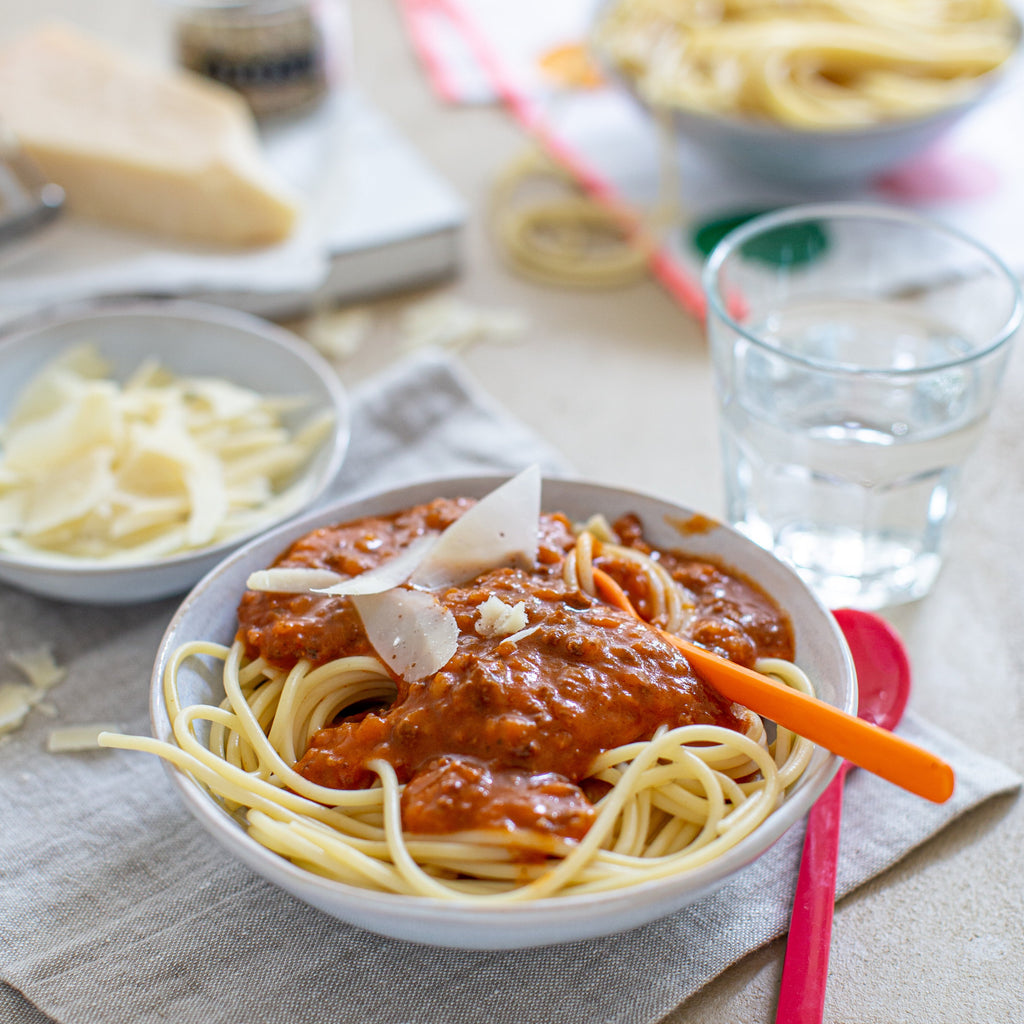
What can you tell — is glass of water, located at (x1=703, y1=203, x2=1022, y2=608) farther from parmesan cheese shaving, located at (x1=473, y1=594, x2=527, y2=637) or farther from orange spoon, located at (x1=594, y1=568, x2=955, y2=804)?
parmesan cheese shaving, located at (x1=473, y1=594, x2=527, y2=637)

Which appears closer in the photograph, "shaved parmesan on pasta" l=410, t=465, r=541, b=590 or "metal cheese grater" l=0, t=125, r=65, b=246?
"shaved parmesan on pasta" l=410, t=465, r=541, b=590

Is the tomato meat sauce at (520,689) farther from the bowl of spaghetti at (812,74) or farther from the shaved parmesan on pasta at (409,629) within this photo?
the bowl of spaghetti at (812,74)

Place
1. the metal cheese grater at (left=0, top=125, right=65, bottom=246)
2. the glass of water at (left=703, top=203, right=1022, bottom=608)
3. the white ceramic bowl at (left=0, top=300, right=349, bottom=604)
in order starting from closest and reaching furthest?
the glass of water at (left=703, top=203, right=1022, bottom=608), the white ceramic bowl at (left=0, top=300, right=349, bottom=604), the metal cheese grater at (left=0, top=125, right=65, bottom=246)

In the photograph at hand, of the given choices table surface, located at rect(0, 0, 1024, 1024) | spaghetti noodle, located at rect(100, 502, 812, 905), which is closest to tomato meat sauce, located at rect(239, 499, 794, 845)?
spaghetti noodle, located at rect(100, 502, 812, 905)

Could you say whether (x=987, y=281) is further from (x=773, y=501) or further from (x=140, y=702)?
(x=140, y=702)

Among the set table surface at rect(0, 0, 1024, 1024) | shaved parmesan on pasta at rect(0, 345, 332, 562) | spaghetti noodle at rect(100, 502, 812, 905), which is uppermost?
spaghetti noodle at rect(100, 502, 812, 905)

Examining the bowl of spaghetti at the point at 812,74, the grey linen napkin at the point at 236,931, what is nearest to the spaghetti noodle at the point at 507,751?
the grey linen napkin at the point at 236,931

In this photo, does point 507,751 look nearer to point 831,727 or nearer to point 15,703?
point 831,727
